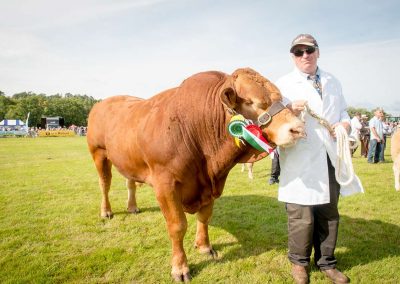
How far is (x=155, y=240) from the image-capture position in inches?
185

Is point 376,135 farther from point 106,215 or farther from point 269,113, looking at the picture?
point 269,113

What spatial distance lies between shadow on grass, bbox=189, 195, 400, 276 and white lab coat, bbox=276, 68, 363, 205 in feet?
3.99

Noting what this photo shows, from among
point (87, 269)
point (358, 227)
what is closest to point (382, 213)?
point (358, 227)

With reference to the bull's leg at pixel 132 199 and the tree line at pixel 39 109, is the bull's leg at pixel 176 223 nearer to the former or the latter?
the bull's leg at pixel 132 199

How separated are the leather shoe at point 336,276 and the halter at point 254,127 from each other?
5.50 ft

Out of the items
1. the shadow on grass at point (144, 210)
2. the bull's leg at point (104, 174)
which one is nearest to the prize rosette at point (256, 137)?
the bull's leg at point (104, 174)

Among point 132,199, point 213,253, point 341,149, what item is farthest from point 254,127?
point 132,199

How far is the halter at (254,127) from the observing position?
2934mm

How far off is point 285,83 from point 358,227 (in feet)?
10.2

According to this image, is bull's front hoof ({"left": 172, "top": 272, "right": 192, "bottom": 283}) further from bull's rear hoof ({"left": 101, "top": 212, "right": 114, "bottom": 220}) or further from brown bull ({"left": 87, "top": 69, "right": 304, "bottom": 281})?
bull's rear hoof ({"left": 101, "top": 212, "right": 114, "bottom": 220})

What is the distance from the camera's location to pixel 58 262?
13.1ft

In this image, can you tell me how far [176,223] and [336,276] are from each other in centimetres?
188

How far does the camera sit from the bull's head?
287 centimetres

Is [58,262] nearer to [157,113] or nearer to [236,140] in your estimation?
[157,113]
